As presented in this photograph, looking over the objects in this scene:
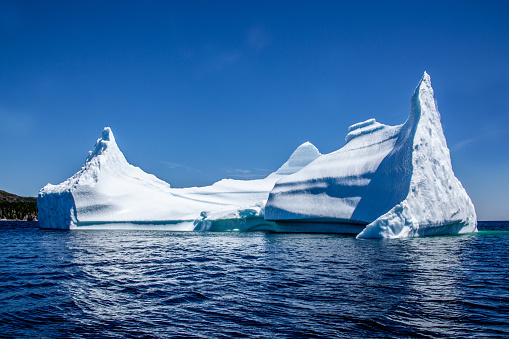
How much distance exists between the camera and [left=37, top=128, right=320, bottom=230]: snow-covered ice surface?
3322 cm

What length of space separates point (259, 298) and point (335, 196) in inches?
792

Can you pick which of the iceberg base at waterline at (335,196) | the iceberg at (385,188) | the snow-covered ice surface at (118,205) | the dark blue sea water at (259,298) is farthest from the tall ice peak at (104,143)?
the dark blue sea water at (259,298)

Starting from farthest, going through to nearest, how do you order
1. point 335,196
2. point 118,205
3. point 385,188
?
point 118,205
point 335,196
point 385,188

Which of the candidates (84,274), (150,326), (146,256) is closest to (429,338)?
(150,326)

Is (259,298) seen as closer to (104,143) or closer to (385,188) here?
(385,188)

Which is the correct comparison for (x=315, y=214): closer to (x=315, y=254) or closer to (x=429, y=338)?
(x=315, y=254)

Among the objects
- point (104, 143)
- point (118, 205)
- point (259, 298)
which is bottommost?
point (259, 298)

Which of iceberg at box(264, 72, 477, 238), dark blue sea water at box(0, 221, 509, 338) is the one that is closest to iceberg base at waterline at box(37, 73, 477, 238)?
iceberg at box(264, 72, 477, 238)

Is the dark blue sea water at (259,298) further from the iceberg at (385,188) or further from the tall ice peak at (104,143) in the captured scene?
the tall ice peak at (104,143)

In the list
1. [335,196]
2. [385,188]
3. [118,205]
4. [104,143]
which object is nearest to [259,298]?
[385,188]

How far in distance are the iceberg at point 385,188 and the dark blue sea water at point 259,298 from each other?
8.74 meters

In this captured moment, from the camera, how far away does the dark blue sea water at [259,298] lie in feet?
17.2

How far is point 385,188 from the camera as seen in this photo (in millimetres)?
23031

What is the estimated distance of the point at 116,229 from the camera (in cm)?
3581
